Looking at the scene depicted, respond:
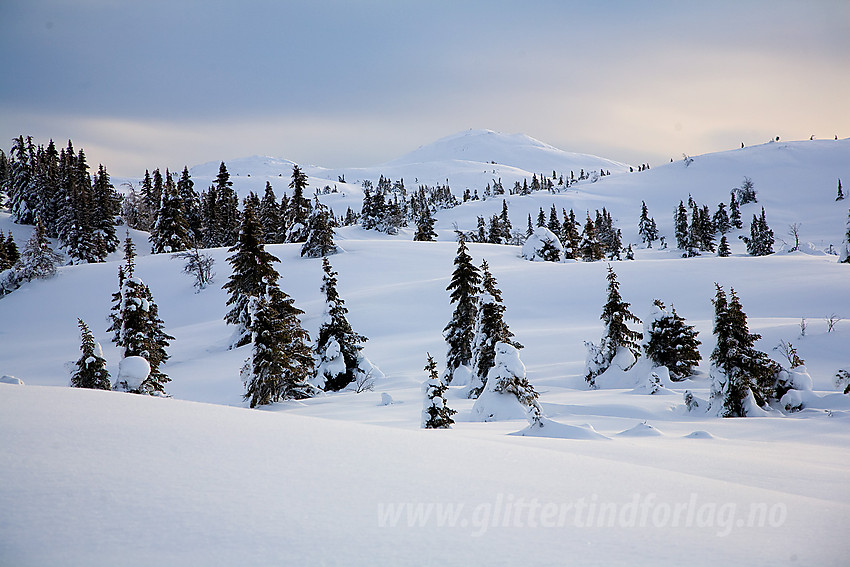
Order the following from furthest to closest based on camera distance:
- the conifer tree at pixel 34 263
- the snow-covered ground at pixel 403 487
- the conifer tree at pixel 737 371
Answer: the conifer tree at pixel 34 263
the conifer tree at pixel 737 371
the snow-covered ground at pixel 403 487

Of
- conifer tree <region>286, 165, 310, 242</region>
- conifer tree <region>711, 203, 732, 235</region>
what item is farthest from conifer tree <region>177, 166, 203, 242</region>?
conifer tree <region>711, 203, 732, 235</region>

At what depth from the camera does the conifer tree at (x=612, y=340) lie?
22.0 m

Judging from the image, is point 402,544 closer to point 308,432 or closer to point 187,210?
point 308,432

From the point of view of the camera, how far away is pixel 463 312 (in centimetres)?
2405

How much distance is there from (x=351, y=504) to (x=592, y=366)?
65.7 feet

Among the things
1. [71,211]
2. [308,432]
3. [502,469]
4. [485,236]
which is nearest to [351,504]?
[502,469]

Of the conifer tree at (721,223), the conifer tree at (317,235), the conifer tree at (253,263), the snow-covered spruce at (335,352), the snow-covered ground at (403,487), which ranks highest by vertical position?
the conifer tree at (721,223)

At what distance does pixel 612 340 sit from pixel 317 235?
127ft

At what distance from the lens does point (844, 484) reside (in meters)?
5.73

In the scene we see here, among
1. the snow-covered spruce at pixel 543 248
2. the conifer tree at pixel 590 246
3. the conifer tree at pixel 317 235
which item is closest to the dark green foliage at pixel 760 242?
the conifer tree at pixel 590 246

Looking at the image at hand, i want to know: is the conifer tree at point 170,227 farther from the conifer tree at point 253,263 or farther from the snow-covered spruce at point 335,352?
the snow-covered spruce at point 335,352

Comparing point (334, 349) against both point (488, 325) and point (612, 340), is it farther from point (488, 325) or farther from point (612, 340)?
point (612, 340)

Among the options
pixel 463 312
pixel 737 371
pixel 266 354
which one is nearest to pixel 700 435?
pixel 737 371

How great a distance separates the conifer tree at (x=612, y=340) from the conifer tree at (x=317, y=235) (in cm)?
3739
